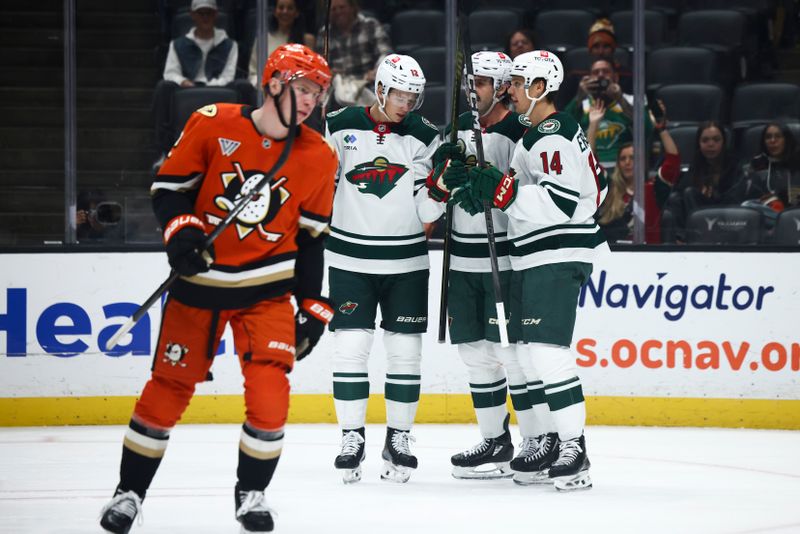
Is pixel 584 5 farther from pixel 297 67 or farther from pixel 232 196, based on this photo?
pixel 232 196

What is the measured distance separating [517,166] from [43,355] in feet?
8.62

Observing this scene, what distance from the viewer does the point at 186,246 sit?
3305 millimetres

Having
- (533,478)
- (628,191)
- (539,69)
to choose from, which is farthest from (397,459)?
(628,191)

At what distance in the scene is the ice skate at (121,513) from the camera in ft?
11.0

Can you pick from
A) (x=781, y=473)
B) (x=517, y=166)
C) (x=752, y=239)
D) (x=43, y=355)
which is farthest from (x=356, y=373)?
(x=752, y=239)

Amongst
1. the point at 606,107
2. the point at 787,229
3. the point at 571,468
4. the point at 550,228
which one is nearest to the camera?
the point at 571,468

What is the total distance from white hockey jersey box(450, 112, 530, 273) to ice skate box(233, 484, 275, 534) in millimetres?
1564

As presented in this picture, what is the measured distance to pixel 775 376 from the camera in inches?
240

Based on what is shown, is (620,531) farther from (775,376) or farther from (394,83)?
(775,376)

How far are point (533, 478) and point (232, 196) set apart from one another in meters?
1.71

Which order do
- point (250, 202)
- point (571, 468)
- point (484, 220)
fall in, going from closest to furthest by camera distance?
1. point (250, 202)
2. point (571, 468)
3. point (484, 220)

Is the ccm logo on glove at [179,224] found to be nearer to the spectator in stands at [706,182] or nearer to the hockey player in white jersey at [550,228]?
the hockey player in white jersey at [550,228]

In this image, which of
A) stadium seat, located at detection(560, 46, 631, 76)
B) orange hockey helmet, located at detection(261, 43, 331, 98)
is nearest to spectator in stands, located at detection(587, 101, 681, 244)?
stadium seat, located at detection(560, 46, 631, 76)

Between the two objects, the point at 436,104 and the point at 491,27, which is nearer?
the point at 436,104
